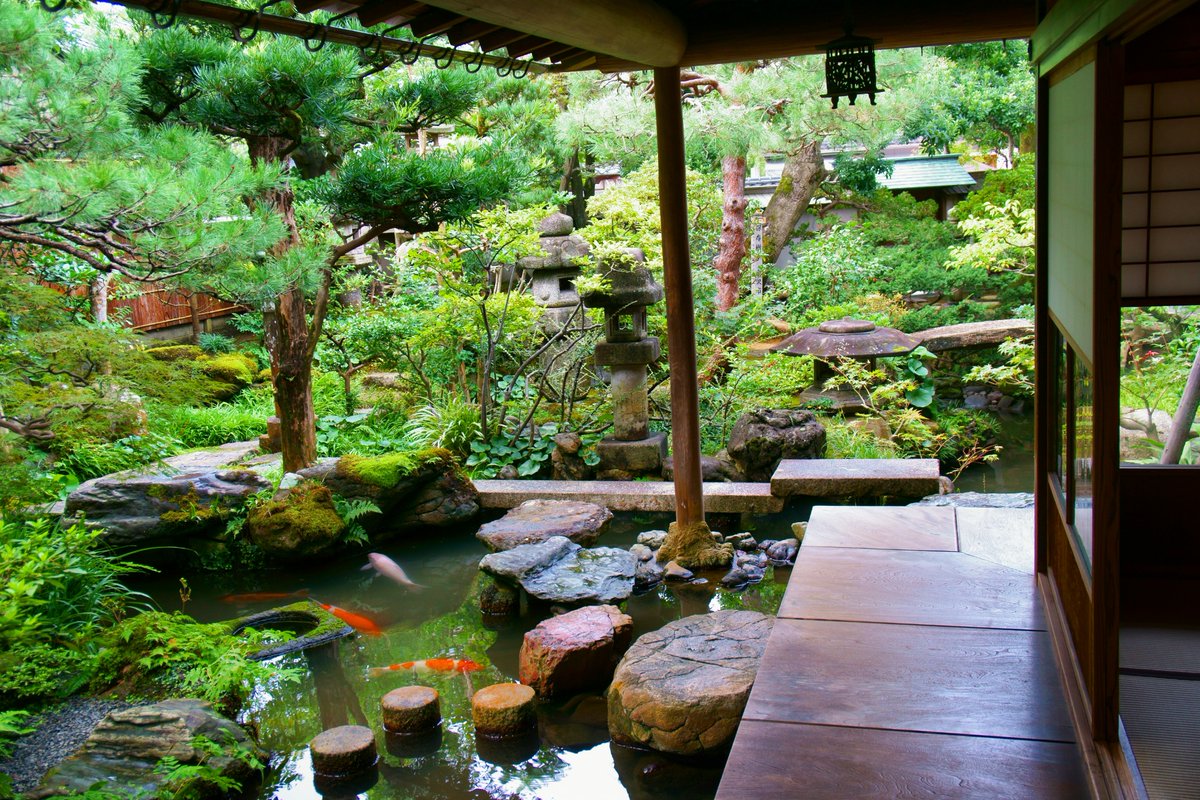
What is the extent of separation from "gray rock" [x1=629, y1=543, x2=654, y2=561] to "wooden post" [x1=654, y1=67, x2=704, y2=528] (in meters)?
0.35

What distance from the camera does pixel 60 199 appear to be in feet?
14.5

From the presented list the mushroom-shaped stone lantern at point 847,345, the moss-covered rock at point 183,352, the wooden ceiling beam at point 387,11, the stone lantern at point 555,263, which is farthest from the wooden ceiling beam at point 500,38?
the moss-covered rock at point 183,352

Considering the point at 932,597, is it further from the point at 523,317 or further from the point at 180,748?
the point at 523,317

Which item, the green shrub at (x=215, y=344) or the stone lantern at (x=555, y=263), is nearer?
the stone lantern at (x=555, y=263)

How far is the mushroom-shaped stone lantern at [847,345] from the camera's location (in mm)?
8352

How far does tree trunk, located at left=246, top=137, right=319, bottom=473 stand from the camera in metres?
6.57

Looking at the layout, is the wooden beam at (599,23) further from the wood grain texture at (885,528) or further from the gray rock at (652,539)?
the gray rock at (652,539)

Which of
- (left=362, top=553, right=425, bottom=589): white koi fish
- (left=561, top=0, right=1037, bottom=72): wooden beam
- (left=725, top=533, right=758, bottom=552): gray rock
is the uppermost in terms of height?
(left=561, top=0, right=1037, bottom=72): wooden beam

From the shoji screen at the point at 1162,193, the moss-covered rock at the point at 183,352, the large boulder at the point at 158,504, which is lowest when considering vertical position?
the large boulder at the point at 158,504

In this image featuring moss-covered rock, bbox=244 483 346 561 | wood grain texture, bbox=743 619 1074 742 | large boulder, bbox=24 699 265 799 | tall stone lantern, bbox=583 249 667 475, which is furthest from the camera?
tall stone lantern, bbox=583 249 667 475

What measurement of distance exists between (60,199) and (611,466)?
14.1 feet

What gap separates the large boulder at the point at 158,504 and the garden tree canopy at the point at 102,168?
1.85 metres

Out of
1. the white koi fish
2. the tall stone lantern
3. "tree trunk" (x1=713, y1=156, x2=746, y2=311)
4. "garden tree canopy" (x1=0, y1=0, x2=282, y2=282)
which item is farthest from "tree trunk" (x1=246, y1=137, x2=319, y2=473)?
"tree trunk" (x1=713, y1=156, x2=746, y2=311)

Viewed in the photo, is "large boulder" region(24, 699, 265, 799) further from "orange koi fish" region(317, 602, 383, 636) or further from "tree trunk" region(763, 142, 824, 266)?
"tree trunk" region(763, 142, 824, 266)
